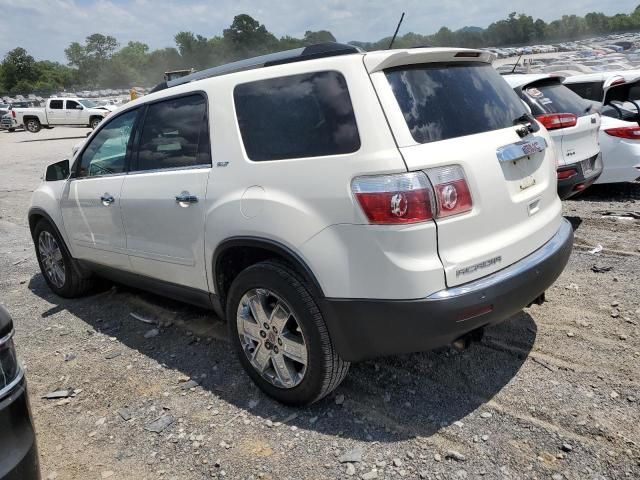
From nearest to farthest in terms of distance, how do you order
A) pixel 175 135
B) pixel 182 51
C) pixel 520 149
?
pixel 520 149 < pixel 175 135 < pixel 182 51

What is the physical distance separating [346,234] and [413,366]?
127 centimetres

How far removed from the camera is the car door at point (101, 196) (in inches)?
154

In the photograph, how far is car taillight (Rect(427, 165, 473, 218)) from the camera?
2387 millimetres

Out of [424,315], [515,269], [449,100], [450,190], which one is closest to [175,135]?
[449,100]

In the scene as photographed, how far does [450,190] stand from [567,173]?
3.62m

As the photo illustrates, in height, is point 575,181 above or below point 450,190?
below

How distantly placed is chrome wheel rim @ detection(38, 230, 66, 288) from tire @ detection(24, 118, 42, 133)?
1117 inches

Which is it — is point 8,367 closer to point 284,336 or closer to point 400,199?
point 284,336

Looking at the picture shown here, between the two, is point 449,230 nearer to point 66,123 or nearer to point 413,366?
point 413,366

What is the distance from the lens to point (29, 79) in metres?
92.2

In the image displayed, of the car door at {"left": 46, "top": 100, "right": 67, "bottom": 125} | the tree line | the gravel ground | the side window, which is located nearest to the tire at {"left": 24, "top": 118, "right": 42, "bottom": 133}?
the car door at {"left": 46, "top": 100, "right": 67, "bottom": 125}

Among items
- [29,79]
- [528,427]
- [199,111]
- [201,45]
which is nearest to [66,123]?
[199,111]

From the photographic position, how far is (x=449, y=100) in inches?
107

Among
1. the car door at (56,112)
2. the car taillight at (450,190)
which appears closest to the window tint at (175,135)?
the car taillight at (450,190)
